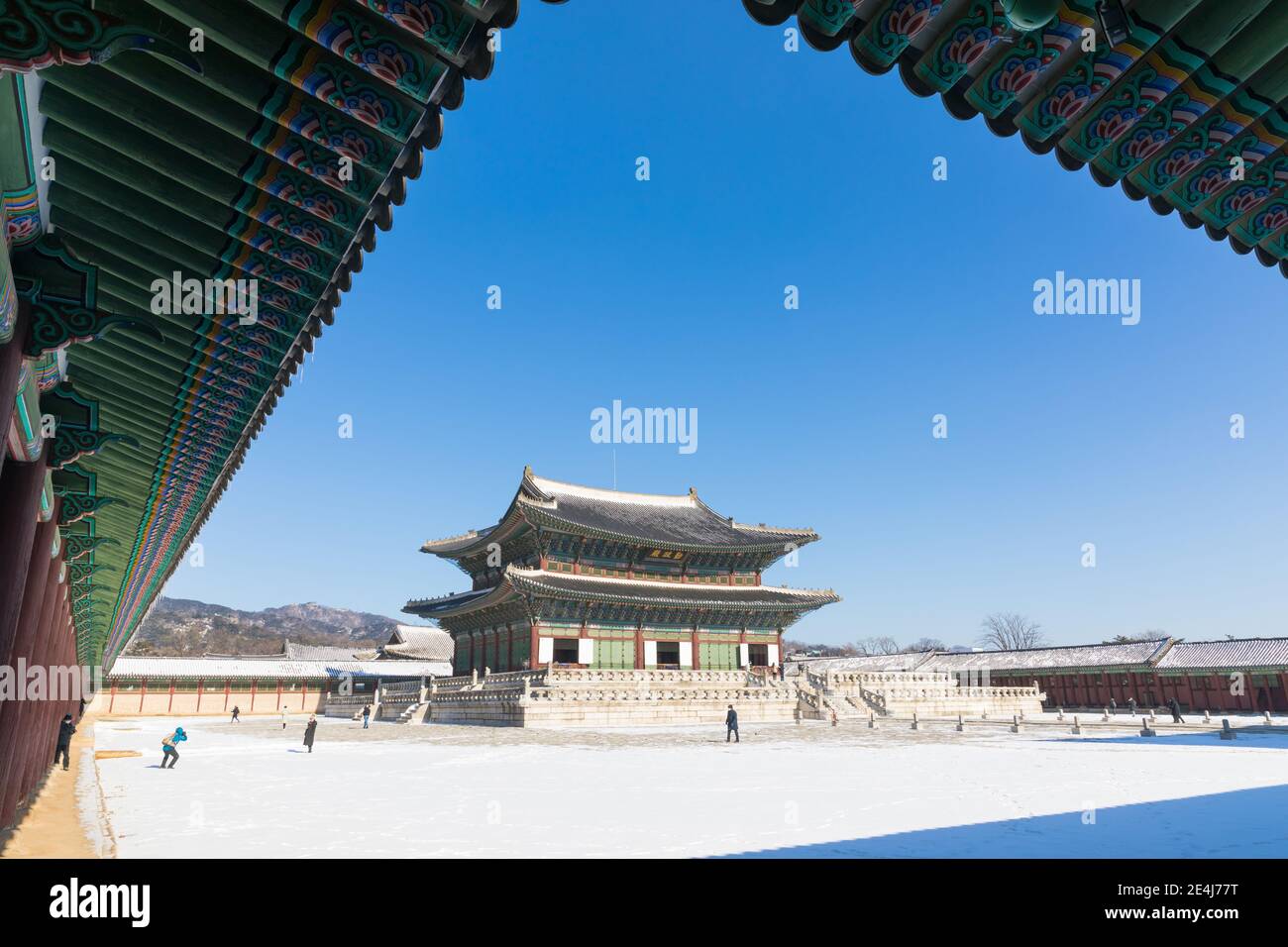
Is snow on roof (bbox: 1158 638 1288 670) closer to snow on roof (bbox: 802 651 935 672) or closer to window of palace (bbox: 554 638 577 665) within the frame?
snow on roof (bbox: 802 651 935 672)

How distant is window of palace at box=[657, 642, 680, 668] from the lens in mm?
42750

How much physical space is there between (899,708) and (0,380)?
43982 millimetres

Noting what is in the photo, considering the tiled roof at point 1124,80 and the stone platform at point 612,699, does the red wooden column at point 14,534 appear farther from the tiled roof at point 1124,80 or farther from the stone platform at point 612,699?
the stone platform at point 612,699

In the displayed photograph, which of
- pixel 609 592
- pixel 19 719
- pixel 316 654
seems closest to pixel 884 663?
pixel 609 592

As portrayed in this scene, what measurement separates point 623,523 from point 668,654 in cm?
890

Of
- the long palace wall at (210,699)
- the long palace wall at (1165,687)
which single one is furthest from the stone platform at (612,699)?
the long palace wall at (1165,687)

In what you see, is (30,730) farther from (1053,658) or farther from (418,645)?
(418,645)

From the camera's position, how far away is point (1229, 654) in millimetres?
44719

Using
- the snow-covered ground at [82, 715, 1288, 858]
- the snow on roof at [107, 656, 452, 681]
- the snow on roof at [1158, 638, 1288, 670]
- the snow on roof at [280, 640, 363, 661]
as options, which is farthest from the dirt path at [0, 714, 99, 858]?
the snow on roof at [280, 640, 363, 661]

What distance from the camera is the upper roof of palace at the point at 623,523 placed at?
140 ft
